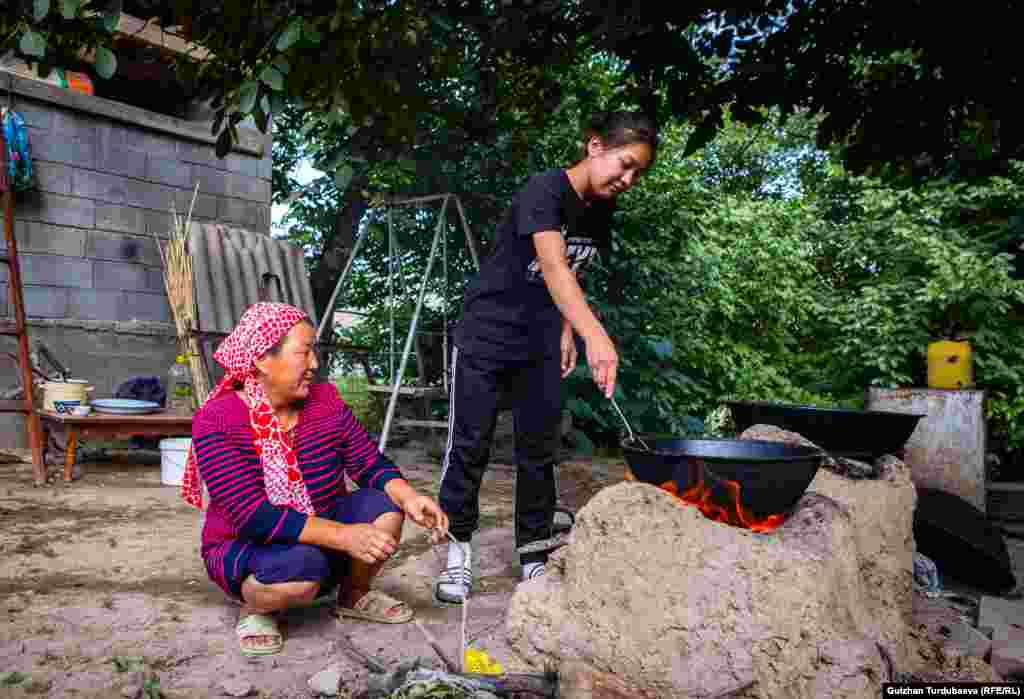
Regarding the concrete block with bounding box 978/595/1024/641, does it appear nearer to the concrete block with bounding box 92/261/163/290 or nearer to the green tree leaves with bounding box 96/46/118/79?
the green tree leaves with bounding box 96/46/118/79

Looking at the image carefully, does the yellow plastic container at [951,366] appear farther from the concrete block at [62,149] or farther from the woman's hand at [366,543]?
the concrete block at [62,149]

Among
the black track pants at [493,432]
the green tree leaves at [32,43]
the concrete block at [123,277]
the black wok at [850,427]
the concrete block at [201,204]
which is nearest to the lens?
the green tree leaves at [32,43]

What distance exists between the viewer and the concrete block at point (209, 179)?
7.04m

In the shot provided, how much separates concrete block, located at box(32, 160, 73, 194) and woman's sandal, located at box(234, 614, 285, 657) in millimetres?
4966

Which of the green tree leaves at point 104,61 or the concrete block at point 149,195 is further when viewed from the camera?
the concrete block at point 149,195

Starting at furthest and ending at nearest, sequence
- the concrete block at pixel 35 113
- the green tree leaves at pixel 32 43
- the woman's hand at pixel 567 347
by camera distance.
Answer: the concrete block at pixel 35 113
the woman's hand at pixel 567 347
the green tree leaves at pixel 32 43

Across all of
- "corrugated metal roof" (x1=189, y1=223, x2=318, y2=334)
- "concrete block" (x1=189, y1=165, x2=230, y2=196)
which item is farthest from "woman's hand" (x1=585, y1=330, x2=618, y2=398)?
"concrete block" (x1=189, y1=165, x2=230, y2=196)

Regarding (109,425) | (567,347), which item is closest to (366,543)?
(567,347)

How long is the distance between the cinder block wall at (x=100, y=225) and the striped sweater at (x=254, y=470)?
4.32 metres

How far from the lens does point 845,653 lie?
1.69 metres

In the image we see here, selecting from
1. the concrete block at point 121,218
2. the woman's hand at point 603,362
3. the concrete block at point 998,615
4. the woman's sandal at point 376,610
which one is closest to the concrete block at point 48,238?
the concrete block at point 121,218

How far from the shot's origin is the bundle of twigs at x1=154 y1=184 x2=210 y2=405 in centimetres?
577

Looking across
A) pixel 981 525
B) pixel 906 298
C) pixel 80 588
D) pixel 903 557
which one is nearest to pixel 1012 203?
pixel 906 298

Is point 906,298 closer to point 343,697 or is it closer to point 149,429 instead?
point 149,429
